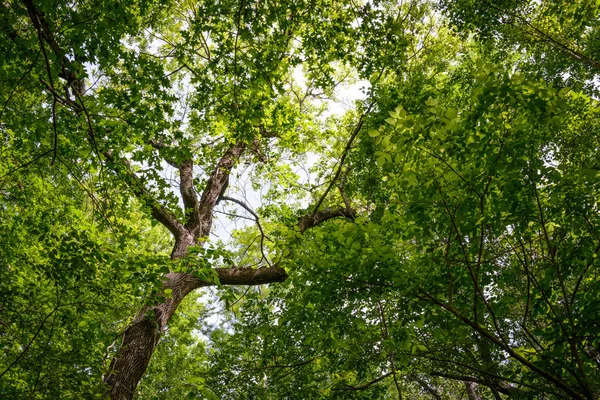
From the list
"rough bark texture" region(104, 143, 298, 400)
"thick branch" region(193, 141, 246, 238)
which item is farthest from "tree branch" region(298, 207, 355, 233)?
"thick branch" region(193, 141, 246, 238)

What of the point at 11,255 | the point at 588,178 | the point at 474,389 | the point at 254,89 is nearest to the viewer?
the point at 588,178

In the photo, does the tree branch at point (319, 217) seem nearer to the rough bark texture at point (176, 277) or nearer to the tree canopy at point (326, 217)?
the tree canopy at point (326, 217)

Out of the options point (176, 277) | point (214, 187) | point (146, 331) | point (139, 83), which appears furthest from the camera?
point (214, 187)

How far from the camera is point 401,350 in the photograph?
373 cm

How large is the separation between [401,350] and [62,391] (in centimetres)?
308

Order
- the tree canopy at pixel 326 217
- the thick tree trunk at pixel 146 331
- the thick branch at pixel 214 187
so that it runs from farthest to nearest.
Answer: the thick branch at pixel 214 187
the thick tree trunk at pixel 146 331
the tree canopy at pixel 326 217

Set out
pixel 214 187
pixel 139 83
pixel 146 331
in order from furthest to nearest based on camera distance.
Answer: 1. pixel 214 187
2. pixel 146 331
3. pixel 139 83

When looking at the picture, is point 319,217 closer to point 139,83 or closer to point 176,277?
point 176,277

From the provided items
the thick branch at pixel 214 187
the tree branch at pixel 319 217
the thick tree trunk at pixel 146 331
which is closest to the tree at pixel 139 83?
the thick tree trunk at pixel 146 331

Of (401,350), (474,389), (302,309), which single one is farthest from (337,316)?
(474,389)

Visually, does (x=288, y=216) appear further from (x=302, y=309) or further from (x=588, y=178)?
(x=588, y=178)

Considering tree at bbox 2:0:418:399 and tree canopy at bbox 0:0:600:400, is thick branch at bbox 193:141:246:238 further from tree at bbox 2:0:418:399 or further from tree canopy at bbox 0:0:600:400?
tree at bbox 2:0:418:399

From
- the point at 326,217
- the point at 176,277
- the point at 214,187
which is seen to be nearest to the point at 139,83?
the point at 176,277

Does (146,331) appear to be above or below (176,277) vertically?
below
